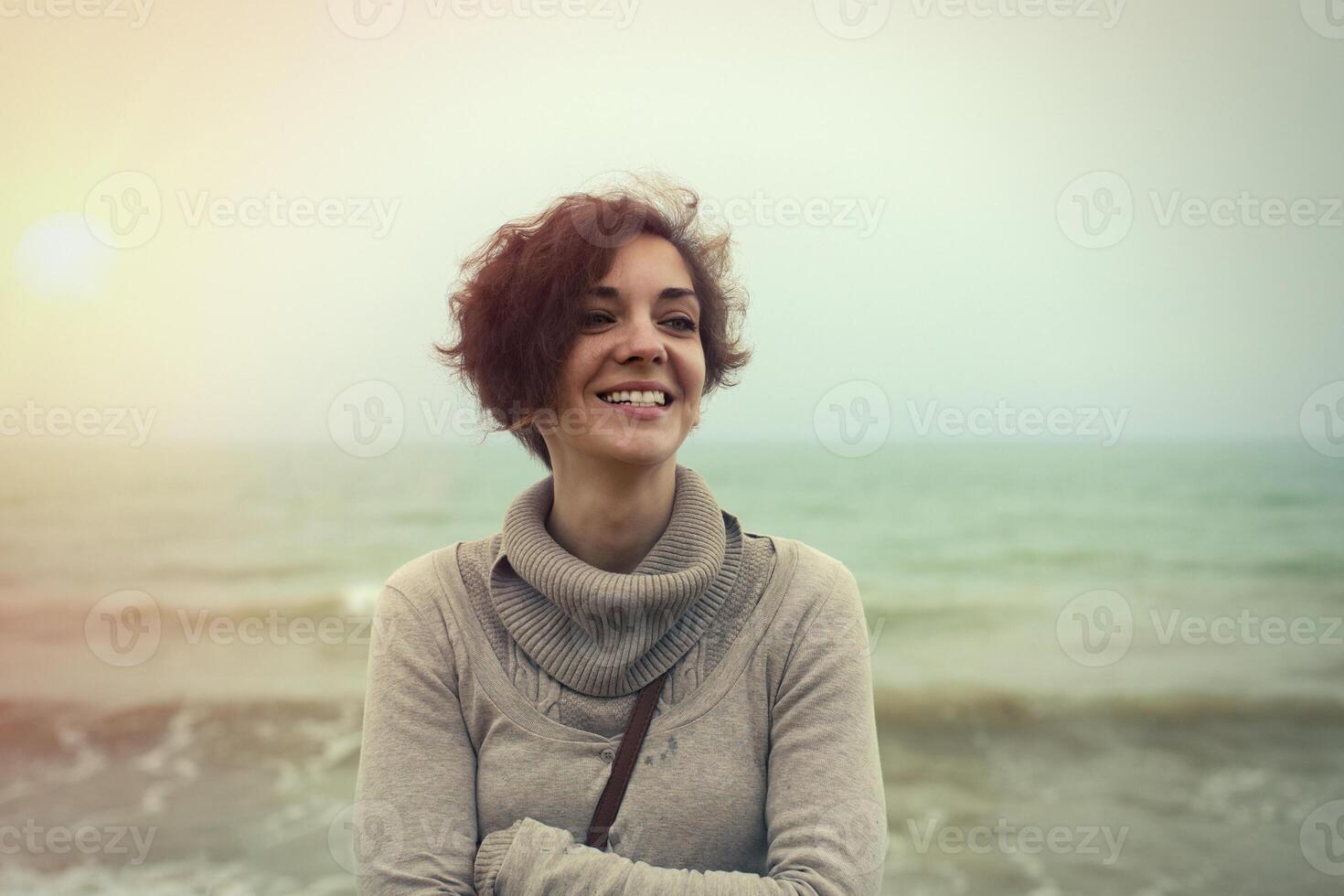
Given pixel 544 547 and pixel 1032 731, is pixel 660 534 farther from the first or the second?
pixel 1032 731

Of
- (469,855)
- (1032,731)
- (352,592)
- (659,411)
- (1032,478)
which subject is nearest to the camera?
(469,855)

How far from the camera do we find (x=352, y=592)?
780 cm

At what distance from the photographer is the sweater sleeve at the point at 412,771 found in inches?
57.5

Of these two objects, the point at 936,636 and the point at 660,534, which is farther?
the point at 936,636

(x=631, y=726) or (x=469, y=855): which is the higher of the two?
(x=631, y=726)

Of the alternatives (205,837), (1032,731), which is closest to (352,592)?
(205,837)

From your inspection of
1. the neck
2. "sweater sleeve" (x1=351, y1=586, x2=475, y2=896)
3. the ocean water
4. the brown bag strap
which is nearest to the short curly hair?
the neck

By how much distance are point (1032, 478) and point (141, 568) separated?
7270 millimetres

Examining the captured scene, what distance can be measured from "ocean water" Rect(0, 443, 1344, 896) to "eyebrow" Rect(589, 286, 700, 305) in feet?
9.14

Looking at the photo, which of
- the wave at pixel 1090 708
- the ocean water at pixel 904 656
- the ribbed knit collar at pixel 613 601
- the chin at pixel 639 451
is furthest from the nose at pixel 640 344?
the wave at pixel 1090 708

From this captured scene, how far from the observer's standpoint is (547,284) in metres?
1.61

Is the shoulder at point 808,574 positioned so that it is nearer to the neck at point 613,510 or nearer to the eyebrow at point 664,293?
the neck at point 613,510

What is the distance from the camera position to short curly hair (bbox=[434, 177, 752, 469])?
1.62m


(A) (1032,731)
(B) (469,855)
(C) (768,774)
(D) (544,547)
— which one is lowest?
(A) (1032,731)
